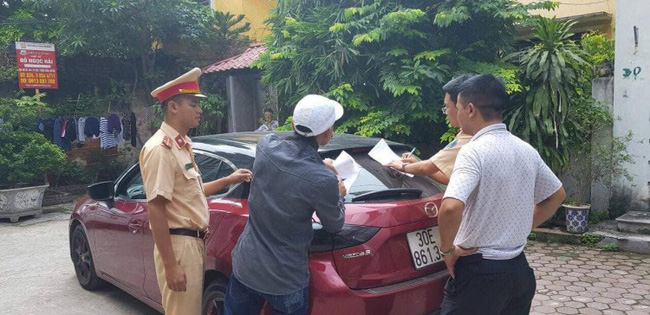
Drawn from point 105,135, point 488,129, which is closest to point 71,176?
point 105,135

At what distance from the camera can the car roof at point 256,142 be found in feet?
10.2

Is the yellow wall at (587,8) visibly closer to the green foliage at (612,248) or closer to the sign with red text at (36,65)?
the green foliage at (612,248)

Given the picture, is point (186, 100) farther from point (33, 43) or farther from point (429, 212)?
point (33, 43)

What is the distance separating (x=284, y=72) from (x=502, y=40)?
3.35 meters

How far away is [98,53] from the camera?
39.9ft

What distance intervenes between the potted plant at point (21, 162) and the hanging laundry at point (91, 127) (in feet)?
6.57

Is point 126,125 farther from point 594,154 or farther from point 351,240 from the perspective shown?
point 351,240

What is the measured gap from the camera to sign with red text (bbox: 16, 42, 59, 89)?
33.7ft

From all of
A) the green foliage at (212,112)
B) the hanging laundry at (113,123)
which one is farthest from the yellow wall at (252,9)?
the hanging laundry at (113,123)

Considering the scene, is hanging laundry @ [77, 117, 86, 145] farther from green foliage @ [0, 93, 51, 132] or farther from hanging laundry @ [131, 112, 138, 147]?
green foliage @ [0, 93, 51, 132]

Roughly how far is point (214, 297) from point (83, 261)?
244cm

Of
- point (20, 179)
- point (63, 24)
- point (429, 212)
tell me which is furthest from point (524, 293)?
point (63, 24)

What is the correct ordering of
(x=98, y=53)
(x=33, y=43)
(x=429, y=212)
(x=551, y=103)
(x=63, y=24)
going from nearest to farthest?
(x=429, y=212) < (x=551, y=103) < (x=33, y=43) < (x=63, y=24) < (x=98, y=53)

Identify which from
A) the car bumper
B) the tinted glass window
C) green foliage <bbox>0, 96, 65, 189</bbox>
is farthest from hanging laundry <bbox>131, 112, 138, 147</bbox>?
the car bumper
